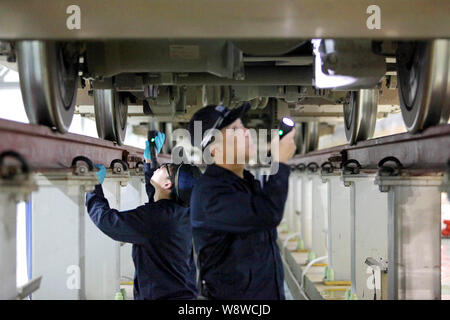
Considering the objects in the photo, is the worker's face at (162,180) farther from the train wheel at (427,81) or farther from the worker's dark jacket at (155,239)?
Answer: the train wheel at (427,81)

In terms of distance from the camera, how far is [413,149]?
1761 millimetres

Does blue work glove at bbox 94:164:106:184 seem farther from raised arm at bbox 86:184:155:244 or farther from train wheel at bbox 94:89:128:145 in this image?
train wheel at bbox 94:89:128:145

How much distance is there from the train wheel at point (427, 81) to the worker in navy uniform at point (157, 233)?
1038 mm

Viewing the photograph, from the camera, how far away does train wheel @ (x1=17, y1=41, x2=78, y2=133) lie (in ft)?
5.84

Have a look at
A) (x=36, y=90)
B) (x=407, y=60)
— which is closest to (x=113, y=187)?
(x=36, y=90)

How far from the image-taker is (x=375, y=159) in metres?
2.13

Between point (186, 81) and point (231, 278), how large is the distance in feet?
4.00

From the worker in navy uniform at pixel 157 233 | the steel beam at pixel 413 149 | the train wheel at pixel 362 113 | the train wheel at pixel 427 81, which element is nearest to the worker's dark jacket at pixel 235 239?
the worker in navy uniform at pixel 157 233

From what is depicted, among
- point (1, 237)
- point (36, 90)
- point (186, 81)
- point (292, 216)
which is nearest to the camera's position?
A: point (1, 237)

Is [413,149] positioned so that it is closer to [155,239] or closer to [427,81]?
[427,81]

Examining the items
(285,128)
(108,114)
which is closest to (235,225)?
(285,128)

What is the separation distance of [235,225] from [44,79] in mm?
1021

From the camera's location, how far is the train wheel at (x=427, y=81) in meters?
1.79
